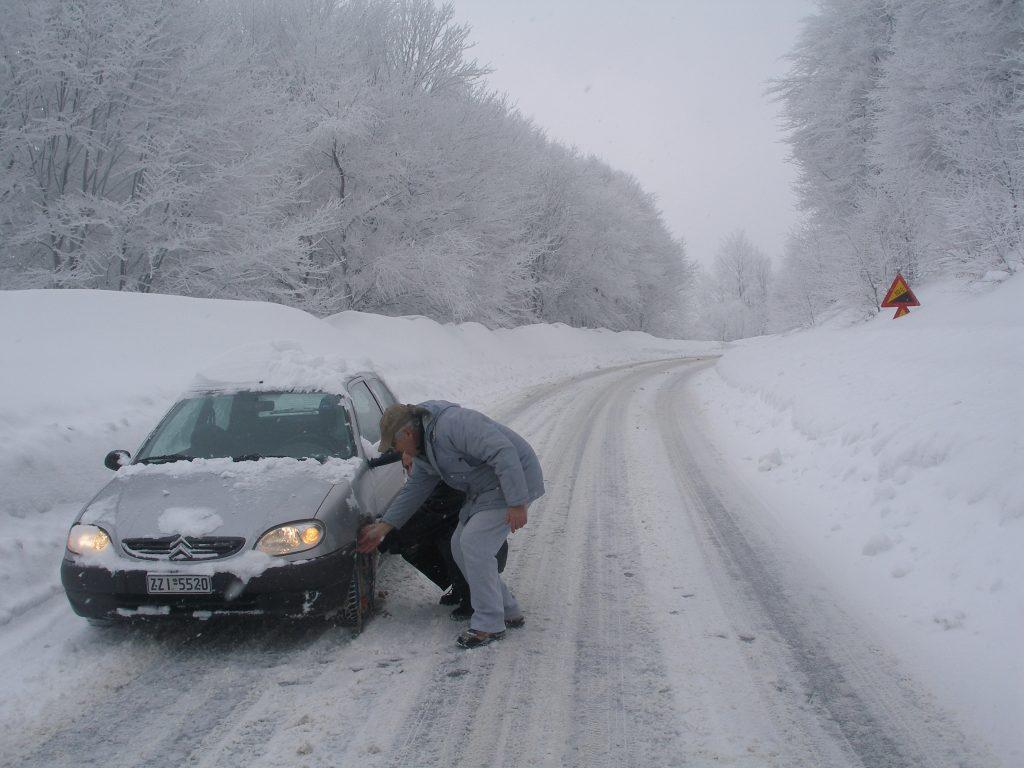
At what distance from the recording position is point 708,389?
1745cm

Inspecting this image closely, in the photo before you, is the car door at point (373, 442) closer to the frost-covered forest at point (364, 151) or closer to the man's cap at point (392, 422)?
the man's cap at point (392, 422)

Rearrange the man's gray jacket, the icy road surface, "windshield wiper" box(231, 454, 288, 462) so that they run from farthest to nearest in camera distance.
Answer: "windshield wiper" box(231, 454, 288, 462) → the man's gray jacket → the icy road surface

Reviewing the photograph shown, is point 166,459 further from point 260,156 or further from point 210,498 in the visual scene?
point 260,156

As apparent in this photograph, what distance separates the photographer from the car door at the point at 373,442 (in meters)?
4.77

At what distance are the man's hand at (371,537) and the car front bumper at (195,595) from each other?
0.99 feet

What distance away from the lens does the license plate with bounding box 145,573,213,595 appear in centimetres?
358

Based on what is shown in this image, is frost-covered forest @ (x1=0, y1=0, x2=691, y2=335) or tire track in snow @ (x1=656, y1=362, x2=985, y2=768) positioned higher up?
frost-covered forest @ (x1=0, y1=0, x2=691, y2=335)

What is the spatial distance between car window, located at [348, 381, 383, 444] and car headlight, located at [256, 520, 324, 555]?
1.30 meters

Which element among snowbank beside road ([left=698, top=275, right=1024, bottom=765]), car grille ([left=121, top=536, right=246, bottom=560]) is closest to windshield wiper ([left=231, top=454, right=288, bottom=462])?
car grille ([left=121, top=536, right=246, bottom=560])

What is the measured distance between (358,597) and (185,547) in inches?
39.6

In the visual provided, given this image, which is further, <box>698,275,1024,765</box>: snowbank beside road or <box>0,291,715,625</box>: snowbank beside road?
<box>0,291,715,625</box>: snowbank beside road

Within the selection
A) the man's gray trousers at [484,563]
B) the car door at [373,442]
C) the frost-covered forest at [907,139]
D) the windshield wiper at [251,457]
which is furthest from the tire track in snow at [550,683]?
the frost-covered forest at [907,139]

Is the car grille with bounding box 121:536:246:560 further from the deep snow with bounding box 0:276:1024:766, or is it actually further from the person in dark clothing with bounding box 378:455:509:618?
the deep snow with bounding box 0:276:1024:766

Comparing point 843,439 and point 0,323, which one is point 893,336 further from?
point 0,323
